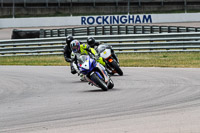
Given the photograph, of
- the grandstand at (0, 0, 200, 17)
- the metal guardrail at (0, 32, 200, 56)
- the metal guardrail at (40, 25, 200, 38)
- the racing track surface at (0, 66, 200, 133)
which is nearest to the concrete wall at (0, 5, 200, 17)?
the grandstand at (0, 0, 200, 17)

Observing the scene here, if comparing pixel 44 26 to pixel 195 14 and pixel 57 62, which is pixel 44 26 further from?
pixel 57 62

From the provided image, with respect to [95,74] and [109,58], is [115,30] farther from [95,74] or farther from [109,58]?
[95,74]

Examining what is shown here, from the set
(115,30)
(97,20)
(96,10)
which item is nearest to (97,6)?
(96,10)

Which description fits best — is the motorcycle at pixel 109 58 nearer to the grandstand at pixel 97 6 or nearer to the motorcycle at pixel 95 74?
the motorcycle at pixel 95 74

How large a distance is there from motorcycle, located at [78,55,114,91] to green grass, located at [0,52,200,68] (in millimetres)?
6446

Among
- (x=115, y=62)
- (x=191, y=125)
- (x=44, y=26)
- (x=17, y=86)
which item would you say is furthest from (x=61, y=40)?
(x=44, y=26)

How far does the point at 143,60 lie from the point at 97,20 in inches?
1039

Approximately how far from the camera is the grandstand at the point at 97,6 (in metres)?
51.2

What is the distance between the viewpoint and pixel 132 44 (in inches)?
906

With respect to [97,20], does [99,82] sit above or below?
below

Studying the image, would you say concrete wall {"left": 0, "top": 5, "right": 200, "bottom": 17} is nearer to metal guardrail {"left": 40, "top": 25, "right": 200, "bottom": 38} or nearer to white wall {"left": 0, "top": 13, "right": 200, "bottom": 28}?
white wall {"left": 0, "top": 13, "right": 200, "bottom": 28}

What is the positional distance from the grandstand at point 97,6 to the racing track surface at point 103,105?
121ft

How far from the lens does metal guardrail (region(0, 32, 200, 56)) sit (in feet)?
73.9

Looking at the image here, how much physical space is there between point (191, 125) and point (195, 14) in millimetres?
40852
